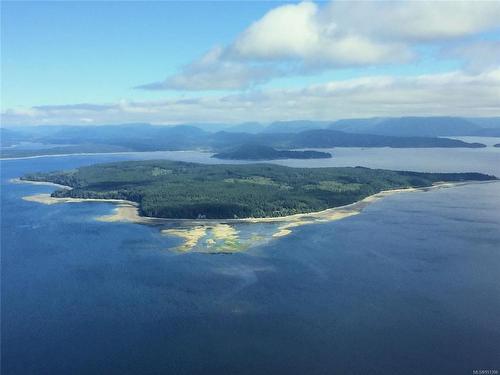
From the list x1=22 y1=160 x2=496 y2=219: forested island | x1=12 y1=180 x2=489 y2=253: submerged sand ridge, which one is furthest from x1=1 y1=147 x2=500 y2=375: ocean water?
x1=22 y1=160 x2=496 y2=219: forested island

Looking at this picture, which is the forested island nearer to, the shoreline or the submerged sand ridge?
the shoreline

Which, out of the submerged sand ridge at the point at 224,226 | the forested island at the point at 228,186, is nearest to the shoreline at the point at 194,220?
the submerged sand ridge at the point at 224,226

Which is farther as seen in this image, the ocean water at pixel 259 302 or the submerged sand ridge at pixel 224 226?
the submerged sand ridge at pixel 224 226

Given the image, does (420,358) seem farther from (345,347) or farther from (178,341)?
(178,341)

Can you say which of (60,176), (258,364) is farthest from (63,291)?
(60,176)

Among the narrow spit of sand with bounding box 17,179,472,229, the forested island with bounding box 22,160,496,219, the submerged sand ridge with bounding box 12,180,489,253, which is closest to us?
the submerged sand ridge with bounding box 12,180,489,253

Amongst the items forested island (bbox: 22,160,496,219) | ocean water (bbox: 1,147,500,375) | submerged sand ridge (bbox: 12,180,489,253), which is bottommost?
ocean water (bbox: 1,147,500,375)

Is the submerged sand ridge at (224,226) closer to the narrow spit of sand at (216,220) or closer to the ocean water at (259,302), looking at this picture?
the narrow spit of sand at (216,220)
